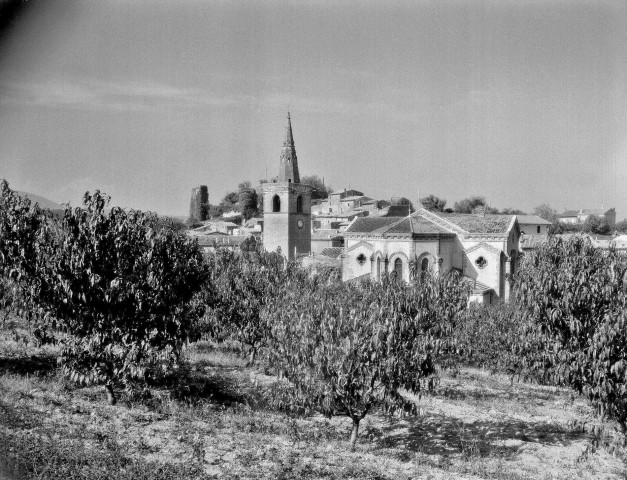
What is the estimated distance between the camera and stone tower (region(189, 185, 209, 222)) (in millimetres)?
132375

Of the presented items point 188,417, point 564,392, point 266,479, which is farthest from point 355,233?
point 266,479

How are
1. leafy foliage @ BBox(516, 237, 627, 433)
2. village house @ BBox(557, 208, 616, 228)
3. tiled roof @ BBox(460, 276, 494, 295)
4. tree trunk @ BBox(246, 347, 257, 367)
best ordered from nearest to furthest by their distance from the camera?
leafy foliage @ BBox(516, 237, 627, 433)
tree trunk @ BBox(246, 347, 257, 367)
tiled roof @ BBox(460, 276, 494, 295)
village house @ BBox(557, 208, 616, 228)

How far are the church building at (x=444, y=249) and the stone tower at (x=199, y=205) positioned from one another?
92.9 m

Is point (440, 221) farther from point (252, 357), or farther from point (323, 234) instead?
point (323, 234)

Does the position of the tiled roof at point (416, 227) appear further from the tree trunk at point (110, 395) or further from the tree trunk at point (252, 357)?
the tree trunk at point (110, 395)

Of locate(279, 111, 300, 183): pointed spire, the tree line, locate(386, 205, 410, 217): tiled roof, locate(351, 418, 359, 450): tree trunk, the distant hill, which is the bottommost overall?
locate(351, 418, 359, 450): tree trunk

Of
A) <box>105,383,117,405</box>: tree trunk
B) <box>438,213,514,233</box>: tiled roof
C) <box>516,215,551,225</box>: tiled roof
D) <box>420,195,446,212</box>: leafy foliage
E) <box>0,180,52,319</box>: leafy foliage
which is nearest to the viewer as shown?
<box>0,180,52,319</box>: leafy foliage

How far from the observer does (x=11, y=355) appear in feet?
Result: 61.8

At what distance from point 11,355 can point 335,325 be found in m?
13.3

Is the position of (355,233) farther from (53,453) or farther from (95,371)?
(53,453)

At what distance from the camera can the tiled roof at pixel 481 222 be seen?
4347cm

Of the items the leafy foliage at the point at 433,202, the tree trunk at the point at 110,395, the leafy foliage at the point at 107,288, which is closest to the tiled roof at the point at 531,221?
the leafy foliage at the point at 433,202

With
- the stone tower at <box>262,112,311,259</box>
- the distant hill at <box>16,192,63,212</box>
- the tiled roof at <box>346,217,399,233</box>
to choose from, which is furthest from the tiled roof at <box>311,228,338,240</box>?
the distant hill at <box>16,192,63,212</box>

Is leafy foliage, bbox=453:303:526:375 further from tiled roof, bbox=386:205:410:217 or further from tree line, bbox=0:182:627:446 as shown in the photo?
tiled roof, bbox=386:205:410:217
